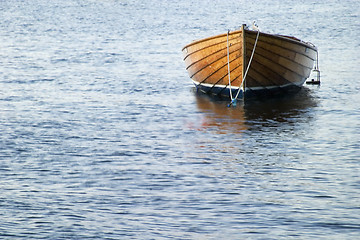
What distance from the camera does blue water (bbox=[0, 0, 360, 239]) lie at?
40.7 feet

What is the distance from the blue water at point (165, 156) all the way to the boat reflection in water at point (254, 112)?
6 centimetres

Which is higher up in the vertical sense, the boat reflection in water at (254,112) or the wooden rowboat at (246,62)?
the wooden rowboat at (246,62)

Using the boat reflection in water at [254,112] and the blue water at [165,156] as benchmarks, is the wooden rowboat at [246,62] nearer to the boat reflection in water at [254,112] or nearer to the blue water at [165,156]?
the boat reflection in water at [254,112]

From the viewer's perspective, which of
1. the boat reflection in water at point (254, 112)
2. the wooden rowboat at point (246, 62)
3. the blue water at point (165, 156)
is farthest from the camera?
the wooden rowboat at point (246, 62)

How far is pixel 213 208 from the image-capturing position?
13.1 metres

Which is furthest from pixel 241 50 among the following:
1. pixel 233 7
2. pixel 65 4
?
pixel 65 4

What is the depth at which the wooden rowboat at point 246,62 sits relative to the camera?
79.2 feet

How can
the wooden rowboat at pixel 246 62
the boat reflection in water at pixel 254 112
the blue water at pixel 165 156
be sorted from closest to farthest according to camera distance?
the blue water at pixel 165 156
the boat reflection in water at pixel 254 112
the wooden rowboat at pixel 246 62

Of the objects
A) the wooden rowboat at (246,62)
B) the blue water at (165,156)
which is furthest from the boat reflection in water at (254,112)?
the wooden rowboat at (246,62)

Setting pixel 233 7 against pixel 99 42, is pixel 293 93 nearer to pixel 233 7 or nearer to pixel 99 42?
pixel 99 42

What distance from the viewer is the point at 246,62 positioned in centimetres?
2428

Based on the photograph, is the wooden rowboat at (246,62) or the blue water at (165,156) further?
the wooden rowboat at (246,62)

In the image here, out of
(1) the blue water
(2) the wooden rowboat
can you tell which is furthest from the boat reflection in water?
(2) the wooden rowboat

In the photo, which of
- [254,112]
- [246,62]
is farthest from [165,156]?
[246,62]
